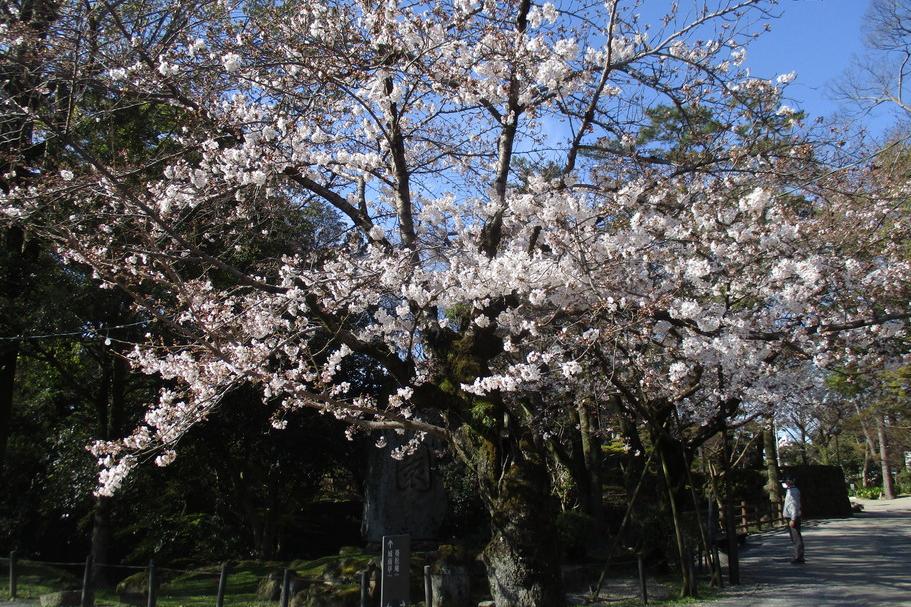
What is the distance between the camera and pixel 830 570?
10.5m

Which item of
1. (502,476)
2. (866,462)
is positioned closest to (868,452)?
(866,462)

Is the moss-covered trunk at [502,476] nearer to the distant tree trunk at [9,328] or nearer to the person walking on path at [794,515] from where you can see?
the person walking on path at [794,515]

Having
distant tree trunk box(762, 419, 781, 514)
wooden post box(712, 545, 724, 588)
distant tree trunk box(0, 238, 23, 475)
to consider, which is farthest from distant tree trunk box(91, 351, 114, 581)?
distant tree trunk box(762, 419, 781, 514)

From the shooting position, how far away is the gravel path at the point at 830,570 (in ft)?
26.7

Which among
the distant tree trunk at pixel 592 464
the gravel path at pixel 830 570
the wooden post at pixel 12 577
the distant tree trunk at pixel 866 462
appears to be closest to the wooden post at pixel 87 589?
the wooden post at pixel 12 577

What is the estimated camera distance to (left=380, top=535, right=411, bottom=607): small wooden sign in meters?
6.06

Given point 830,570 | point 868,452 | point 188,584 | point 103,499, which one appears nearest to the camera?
point 830,570

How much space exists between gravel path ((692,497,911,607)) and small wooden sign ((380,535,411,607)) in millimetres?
4057

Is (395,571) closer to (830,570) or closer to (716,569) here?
(716,569)

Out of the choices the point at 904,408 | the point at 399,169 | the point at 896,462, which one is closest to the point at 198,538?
the point at 399,169

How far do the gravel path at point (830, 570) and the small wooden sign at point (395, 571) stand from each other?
160 inches

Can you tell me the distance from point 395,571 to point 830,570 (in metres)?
7.75

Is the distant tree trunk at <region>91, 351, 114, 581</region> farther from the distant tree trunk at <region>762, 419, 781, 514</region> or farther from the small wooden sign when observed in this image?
the distant tree trunk at <region>762, 419, 781, 514</region>

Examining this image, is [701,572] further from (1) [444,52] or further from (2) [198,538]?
(2) [198,538]
